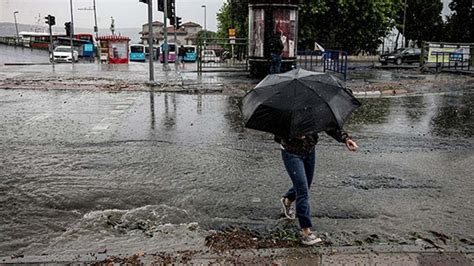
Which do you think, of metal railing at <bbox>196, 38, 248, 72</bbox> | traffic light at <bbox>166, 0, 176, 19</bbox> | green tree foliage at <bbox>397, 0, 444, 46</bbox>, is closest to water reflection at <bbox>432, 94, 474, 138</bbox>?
metal railing at <bbox>196, 38, 248, 72</bbox>

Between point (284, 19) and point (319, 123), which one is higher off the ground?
point (284, 19)

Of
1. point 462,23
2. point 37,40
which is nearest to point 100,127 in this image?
point 462,23

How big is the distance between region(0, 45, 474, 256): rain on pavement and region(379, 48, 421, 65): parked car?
28482 mm

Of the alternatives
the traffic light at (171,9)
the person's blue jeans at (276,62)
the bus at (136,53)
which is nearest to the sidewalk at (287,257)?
the person's blue jeans at (276,62)

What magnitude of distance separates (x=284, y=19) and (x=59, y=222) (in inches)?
617

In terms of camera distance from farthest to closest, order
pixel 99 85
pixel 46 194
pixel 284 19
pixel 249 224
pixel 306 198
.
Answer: pixel 284 19 < pixel 99 85 < pixel 46 194 < pixel 249 224 < pixel 306 198

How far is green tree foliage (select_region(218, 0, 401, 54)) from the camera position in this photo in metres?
38.2

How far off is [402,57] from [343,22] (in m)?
5.55

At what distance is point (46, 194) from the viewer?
20.1ft

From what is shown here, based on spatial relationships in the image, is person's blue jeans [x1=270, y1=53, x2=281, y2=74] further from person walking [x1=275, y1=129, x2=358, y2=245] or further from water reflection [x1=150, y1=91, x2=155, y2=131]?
person walking [x1=275, y1=129, x2=358, y2=245]

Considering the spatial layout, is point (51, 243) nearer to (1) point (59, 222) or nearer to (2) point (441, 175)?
(1) point (59, 222)

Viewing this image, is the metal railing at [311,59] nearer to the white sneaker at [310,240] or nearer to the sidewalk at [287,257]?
the white sneaker at [310,240]

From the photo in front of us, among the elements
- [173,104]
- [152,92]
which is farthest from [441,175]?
[152,92]

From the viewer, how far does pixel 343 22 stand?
130 ft
